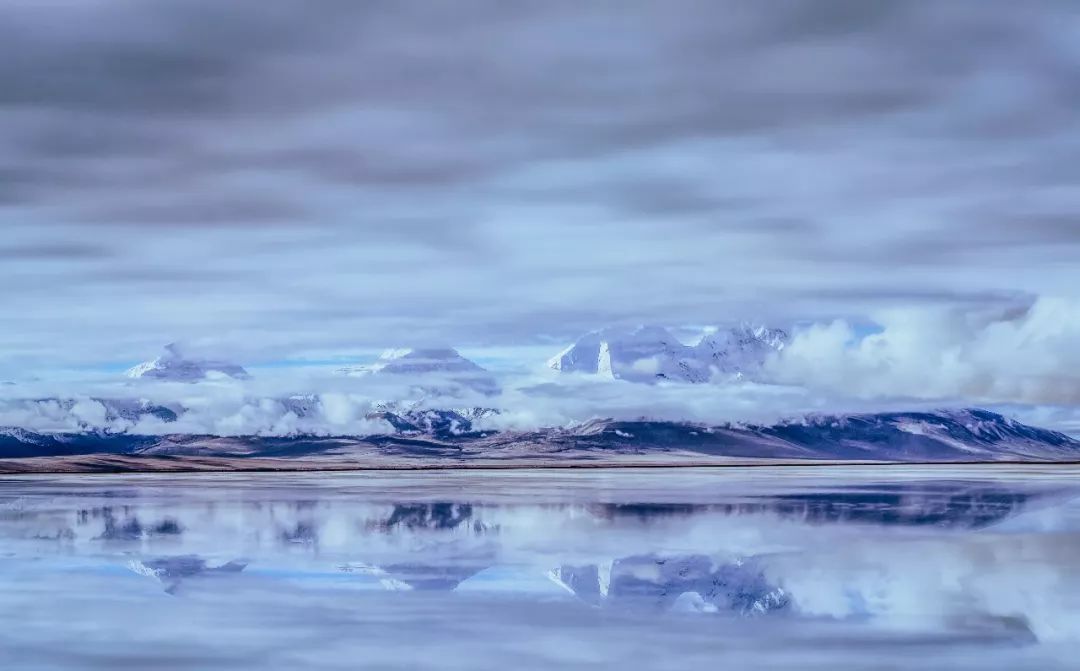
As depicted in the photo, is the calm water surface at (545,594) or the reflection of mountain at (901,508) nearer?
the calm water surface at (545,594)

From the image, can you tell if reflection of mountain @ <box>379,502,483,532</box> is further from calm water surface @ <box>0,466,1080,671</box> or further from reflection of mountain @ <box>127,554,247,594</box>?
reflection of mountain @ <box>127,554,247,594</box>

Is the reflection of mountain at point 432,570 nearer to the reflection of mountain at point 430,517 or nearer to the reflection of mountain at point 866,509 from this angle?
the reflection of mountain at point 430,517

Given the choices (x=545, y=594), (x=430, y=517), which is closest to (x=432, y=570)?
(x=545, y=594)

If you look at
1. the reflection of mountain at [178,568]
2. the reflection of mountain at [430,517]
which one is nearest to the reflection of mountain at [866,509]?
the reflection of mountain at [430,517]

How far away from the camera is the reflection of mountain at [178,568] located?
28069 millimetres

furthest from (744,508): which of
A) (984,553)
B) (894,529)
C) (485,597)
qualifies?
(485,597)

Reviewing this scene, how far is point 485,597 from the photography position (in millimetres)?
24766

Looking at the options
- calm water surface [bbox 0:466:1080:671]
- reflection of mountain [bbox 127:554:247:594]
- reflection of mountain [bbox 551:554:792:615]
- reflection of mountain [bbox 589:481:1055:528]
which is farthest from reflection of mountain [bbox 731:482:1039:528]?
reflection of mountain [bbox 127:554:247:594]

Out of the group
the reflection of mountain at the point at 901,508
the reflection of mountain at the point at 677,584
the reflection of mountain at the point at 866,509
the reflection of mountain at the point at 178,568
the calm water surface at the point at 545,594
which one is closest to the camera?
the calm water surface at the point at 545,594

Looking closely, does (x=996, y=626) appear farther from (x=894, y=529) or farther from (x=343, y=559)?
(x=894, y=529)

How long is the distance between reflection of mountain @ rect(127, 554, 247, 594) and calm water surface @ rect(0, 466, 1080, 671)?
0.08 metres

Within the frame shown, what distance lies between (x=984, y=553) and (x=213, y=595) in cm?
1921

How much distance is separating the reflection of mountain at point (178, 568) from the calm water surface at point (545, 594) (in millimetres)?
84

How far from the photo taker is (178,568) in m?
30.0
